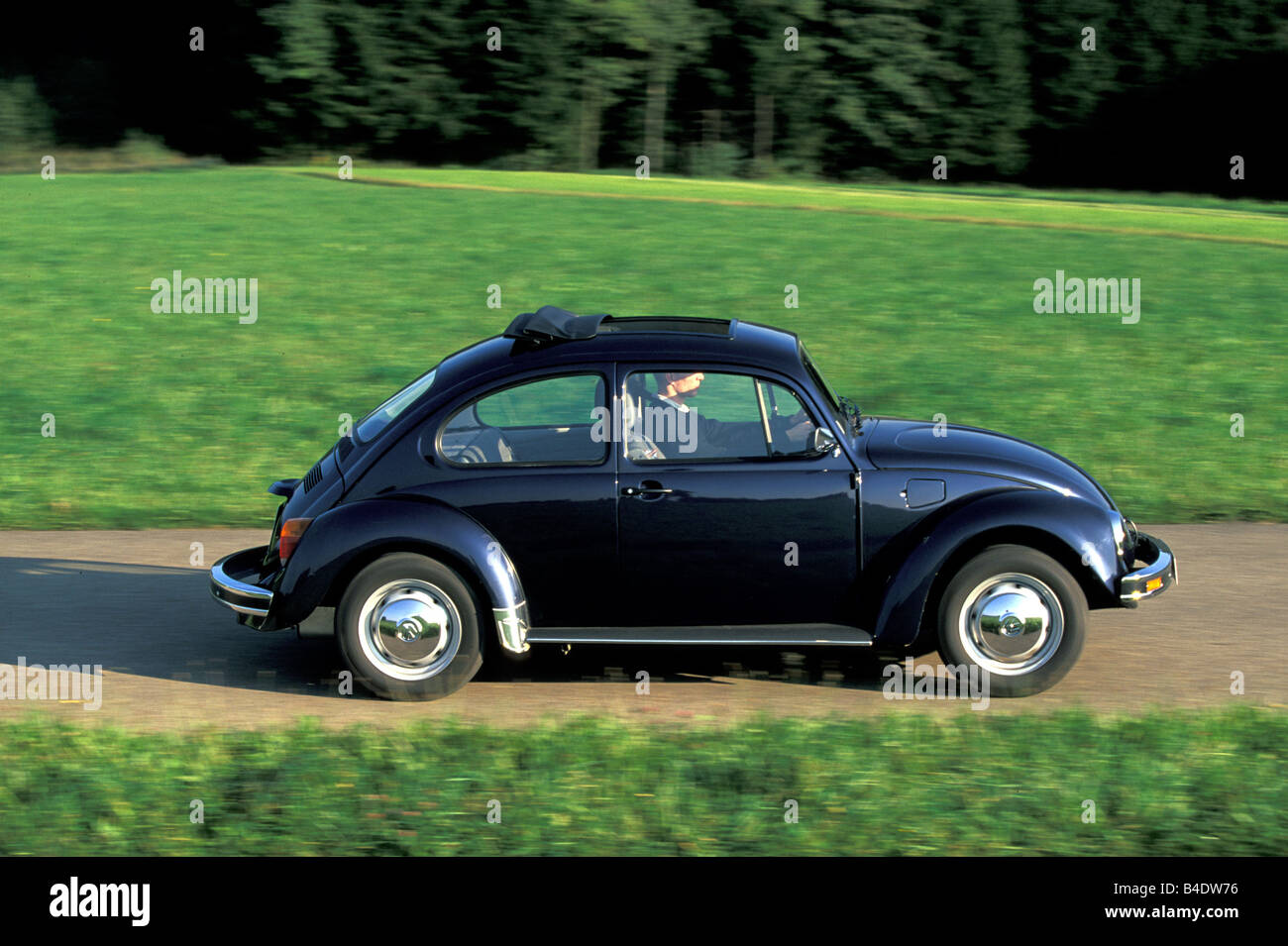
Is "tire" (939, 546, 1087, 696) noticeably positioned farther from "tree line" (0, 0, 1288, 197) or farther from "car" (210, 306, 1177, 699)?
"tree line" (0, 0, 1288, 197)

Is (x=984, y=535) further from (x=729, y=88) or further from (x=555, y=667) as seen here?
(x=729, y=88)

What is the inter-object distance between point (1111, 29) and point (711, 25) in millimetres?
8418

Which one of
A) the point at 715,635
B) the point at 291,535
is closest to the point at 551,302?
the point at 291,535

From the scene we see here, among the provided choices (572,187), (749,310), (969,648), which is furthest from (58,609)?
(572,187)

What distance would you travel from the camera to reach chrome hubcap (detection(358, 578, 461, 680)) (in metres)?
6.91

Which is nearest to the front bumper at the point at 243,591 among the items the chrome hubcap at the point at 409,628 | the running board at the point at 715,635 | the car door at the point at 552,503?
the chrome hubcap at the point at 409,628

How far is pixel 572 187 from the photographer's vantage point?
76.8ft

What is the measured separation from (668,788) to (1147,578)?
2.65 metres

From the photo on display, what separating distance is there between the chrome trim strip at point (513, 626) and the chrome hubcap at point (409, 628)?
0.62 ft

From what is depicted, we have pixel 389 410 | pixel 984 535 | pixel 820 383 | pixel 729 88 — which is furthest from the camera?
pixel 729 88

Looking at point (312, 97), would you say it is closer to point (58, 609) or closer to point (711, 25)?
point (711, 25)

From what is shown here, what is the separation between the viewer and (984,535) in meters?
6.88

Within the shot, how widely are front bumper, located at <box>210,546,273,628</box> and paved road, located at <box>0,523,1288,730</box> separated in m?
0.35

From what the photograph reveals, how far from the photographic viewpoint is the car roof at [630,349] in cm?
710
